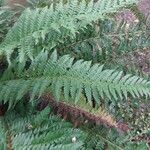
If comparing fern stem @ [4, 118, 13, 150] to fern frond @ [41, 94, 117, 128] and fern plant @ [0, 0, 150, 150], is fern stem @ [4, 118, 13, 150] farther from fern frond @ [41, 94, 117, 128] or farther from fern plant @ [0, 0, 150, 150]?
fern frond @ [41, 94, 117, 128]

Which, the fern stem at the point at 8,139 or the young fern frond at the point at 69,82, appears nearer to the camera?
the fern stem at the point at 8,139

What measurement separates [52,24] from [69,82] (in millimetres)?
336

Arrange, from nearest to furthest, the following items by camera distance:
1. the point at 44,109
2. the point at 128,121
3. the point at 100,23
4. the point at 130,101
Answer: the point at 44,109, the point at 100,23, the point at 130,101, the point at 128,121

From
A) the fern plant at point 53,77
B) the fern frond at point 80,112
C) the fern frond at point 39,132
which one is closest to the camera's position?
the fern frond at point 39,132

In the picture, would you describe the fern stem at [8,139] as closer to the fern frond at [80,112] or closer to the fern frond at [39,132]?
the fern frond at [39,132]

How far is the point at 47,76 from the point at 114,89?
38 cm

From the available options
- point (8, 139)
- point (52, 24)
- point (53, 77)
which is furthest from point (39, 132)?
point (52, 24)

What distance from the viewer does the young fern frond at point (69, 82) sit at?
97.3 inches

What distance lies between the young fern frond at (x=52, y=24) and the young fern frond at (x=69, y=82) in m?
0.12

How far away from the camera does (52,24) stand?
2.49 meters

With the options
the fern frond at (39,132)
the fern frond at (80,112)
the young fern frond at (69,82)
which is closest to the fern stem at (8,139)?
the fern frond at (39,132)

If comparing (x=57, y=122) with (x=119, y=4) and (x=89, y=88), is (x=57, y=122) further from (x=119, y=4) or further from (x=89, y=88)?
(x=119, y=4)

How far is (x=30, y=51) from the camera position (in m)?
2.48

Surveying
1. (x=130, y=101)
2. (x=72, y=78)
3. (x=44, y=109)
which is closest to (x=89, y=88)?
(x=72, y=78)
